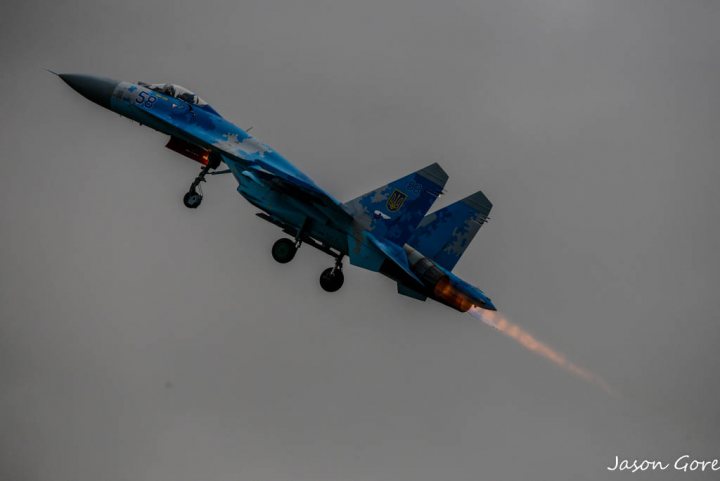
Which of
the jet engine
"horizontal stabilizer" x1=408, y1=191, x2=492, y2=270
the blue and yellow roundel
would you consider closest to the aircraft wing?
the blue and yellow roundel

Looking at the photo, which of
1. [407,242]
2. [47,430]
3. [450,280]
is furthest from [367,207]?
[47,430]

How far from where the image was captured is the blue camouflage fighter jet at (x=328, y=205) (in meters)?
21.0

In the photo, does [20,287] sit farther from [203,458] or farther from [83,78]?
[83,78]

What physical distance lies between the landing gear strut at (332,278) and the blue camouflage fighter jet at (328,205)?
1.2 inches

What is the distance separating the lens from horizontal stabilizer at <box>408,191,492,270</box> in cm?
2167

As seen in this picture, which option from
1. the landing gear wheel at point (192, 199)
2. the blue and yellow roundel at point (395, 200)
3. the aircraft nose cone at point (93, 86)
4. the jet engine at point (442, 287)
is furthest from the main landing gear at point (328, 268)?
the aircraft nose cone at point (93, 86)

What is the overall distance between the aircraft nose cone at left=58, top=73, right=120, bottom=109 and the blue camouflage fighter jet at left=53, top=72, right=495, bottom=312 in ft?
0.10

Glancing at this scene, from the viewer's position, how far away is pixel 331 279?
22750mm

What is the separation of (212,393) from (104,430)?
951cm

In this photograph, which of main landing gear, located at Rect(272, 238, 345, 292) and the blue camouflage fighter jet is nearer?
the blue camouflage fighter jet

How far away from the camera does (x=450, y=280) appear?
20906 mm

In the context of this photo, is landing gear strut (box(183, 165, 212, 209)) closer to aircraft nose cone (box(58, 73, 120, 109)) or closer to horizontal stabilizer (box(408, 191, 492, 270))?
aircraft nose cone (box(58, 73, 120, 109))

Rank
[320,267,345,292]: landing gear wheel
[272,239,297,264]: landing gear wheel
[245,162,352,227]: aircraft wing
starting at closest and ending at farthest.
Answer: [245,162,352,227]: aircraft wing
[272,239,297,264]: landing gear wheel
[320,267,345,292]: landing gear wheel

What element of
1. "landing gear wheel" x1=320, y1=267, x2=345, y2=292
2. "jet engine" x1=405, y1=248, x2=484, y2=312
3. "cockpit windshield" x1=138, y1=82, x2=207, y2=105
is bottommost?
"landing gear wheel" x1=320, y1=267, x2=345, y2=292
